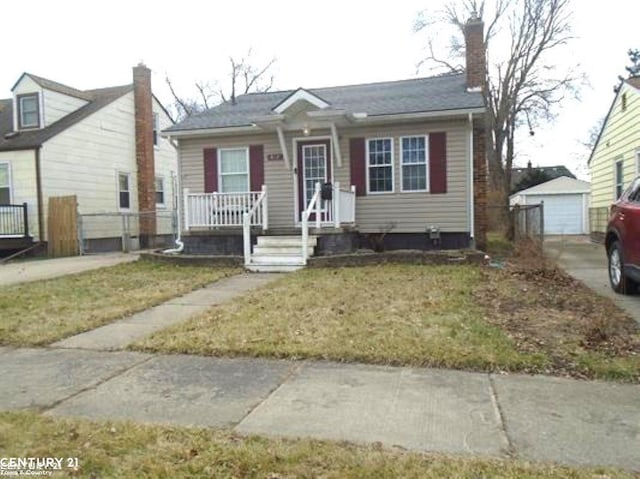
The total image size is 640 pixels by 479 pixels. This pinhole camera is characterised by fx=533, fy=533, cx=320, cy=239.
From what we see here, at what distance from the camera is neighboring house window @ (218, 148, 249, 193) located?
15.0 m

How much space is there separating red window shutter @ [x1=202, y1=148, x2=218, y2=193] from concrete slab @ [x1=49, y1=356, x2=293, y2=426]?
34.2ft

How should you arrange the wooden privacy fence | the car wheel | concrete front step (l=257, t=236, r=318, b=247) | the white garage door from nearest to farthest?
1. the car wheel
2. concrete front step (l=257, t=236, r=318, b=247)
3. the wooden privacy fence
4. the white garage door

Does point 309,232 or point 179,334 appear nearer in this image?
point 179,334

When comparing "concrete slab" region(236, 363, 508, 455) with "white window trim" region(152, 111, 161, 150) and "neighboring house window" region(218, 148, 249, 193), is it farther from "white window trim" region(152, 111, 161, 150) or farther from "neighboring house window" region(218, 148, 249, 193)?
"white window trim" region(152, 111, 161, 150)

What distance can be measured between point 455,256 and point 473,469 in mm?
9043

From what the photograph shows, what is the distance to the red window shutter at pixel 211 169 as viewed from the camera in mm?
15078

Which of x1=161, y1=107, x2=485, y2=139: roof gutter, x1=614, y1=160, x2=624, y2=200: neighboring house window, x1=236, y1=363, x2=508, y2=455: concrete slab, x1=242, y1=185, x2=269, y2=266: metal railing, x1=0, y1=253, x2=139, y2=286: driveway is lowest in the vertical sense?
x1=236, y1=363, x2=508, y2=455: concrete slab

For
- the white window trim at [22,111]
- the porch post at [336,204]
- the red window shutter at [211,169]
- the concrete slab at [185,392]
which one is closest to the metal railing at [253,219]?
the porch post at [336,204]

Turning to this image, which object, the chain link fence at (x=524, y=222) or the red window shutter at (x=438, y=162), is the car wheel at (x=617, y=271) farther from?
the red window shutter at (x=438, y=162)

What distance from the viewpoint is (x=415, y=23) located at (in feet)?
101

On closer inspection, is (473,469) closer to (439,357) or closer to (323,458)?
(323,458)

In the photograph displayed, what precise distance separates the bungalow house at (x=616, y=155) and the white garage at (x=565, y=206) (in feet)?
25.2

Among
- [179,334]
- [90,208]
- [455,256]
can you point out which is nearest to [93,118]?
[90,208]

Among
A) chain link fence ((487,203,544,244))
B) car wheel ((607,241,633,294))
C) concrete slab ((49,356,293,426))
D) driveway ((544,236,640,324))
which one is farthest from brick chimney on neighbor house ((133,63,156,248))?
concrete slab ((49,356,293,426))
